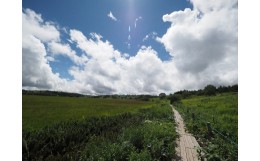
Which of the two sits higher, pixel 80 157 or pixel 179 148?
pixel 80 157

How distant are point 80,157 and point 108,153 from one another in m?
0.77

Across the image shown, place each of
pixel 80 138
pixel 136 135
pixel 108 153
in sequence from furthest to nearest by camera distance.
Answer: pixel 80 138 < pixel 136 135 < pixel 108 153

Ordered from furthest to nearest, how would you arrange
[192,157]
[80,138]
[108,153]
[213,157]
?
[80,138] < [192,157] < [213,157] < [108,153]

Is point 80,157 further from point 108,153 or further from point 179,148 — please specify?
point 179,148

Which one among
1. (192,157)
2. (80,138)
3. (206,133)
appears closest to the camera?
(192,157)

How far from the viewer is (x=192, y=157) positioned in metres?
5.11

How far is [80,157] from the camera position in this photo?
173 inches

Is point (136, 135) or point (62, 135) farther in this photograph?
point (62, 135)

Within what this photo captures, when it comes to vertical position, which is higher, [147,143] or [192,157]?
[147,143]

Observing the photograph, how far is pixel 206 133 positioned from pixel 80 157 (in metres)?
6.12
